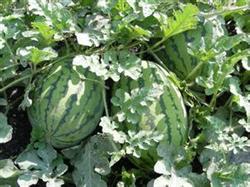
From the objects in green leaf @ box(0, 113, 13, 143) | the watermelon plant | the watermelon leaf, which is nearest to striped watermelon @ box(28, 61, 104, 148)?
the watermelon plant

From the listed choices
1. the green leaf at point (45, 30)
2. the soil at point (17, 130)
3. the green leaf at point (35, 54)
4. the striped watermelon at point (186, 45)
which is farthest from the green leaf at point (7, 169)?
the striped watermelon at point (186, 45)

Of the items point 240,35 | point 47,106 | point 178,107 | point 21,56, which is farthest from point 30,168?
point 240,35

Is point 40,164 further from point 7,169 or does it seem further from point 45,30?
point 45,30

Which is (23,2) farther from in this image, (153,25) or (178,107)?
(178,107)

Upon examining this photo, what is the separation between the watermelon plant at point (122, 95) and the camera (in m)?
2.87

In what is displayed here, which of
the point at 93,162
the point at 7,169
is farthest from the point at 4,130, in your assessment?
the point at 93,162

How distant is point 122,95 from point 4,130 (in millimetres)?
520

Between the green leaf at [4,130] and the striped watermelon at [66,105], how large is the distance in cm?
12

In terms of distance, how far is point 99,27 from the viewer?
9.89 feet

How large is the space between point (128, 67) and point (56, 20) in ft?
1.19

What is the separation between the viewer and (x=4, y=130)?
114 inches

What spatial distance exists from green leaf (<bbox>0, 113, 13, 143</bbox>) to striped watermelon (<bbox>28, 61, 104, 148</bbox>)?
4.8 inches

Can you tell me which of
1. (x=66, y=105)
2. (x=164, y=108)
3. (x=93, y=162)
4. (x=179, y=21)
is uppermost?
(x=179, y=21)

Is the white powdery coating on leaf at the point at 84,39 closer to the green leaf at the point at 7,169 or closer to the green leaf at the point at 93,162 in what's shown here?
the green leaf at the point at 93,162
